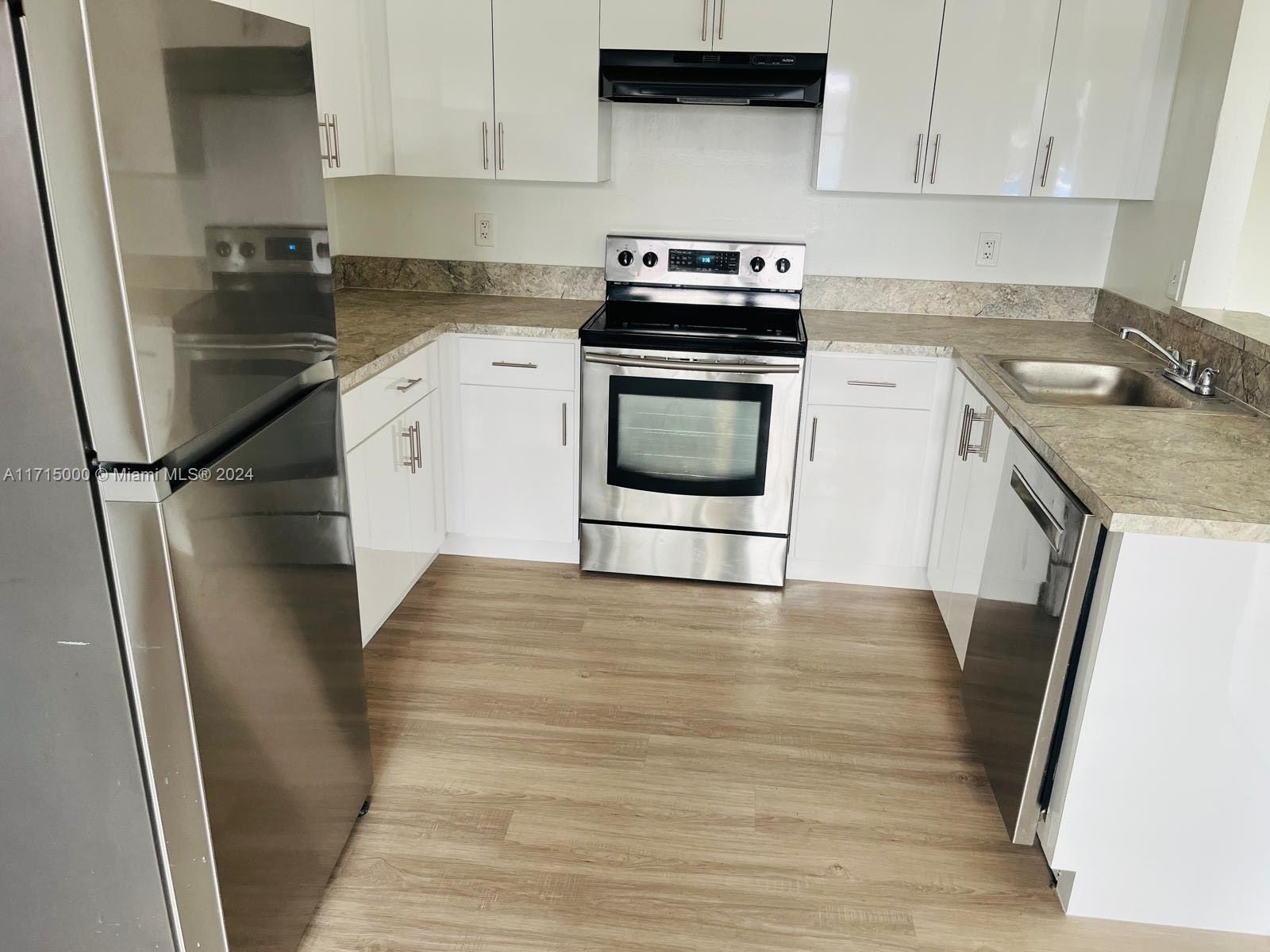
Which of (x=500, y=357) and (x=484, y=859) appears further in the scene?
(x=500, y=357)

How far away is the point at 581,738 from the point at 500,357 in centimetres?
137

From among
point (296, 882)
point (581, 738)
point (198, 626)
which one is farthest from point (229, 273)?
point (581, 738)

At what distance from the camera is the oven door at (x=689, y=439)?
9.88 ft

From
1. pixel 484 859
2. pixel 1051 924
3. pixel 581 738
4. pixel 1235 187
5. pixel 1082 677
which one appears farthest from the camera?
pixel 1235 187

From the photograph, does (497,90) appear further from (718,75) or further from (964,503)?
(964,503)

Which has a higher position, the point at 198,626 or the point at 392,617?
the point at 198,626

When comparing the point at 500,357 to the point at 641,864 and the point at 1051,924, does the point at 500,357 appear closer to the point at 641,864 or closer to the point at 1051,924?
the point at 641,864

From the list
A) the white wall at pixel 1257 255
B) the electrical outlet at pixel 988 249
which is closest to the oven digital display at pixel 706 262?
the electrical outlet at pixel 988 249

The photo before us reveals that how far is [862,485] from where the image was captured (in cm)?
312

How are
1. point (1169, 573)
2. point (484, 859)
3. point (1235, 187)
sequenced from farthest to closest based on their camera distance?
1. point (1235, 187)
2. point (484, 859)
3. point (1169, 573)

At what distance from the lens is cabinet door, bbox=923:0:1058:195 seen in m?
2.85

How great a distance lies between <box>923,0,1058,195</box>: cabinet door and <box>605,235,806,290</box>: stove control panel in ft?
1.87

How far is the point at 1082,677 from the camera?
5.60ft

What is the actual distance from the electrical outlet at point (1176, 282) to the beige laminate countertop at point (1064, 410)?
20 cm
